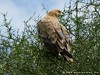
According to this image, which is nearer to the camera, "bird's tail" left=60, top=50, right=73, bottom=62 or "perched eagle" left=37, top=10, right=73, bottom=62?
"bird's tail" left=60, top=50, right=73, bottom=62

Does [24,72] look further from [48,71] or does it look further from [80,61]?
[80,61]

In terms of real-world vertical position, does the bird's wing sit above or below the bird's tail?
above

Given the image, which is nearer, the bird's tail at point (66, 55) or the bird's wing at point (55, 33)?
the bird's tail at point (66, 55)

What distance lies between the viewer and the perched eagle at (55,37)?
4906mm

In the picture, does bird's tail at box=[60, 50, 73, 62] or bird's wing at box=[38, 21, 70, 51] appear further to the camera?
bird's wing at box=[38, 21, 70, 51]

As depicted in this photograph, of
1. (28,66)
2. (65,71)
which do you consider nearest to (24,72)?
(28,66)

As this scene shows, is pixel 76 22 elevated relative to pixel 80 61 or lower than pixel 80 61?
elevated

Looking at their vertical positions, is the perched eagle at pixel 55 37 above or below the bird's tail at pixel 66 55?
above

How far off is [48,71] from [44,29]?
101 cm

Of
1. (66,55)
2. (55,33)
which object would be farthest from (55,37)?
(66,55)

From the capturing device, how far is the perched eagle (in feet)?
16.1

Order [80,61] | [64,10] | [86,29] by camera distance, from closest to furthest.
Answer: [80,61] < [86,29] < [64,10]

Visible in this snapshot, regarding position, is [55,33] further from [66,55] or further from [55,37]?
[66,55]

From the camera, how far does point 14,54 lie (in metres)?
4.51
